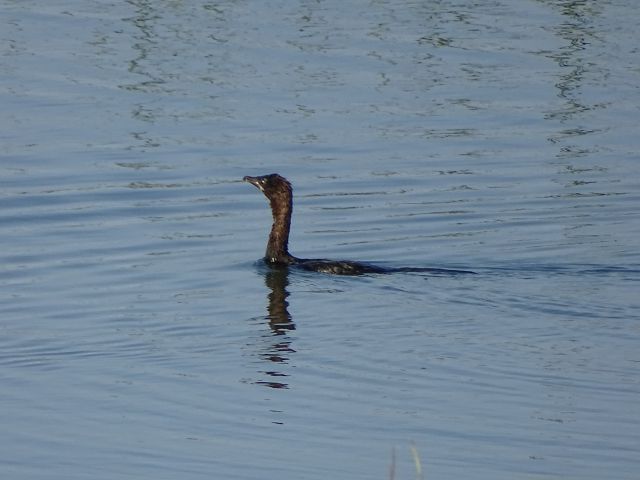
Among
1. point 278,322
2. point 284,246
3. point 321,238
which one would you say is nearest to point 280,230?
point 284,246

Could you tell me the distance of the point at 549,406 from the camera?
31.7ft

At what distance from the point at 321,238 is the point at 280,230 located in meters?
0.84

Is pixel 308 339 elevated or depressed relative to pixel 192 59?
depressed

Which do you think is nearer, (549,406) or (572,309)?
(549,406)

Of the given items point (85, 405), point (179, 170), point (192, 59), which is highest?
point (192, 59)

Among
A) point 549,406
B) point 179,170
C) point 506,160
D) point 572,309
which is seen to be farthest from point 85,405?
point 506,160

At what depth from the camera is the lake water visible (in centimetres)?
919

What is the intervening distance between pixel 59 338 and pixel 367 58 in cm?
1039

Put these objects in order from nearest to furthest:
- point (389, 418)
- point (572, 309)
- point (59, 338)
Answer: point (389, 418) < point (59, 338) < point (572, 309)

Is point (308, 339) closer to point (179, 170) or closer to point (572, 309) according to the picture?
point (572, 309)

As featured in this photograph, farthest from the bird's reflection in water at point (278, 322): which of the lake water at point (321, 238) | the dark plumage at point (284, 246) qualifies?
the dark plumage at point (284, 246)

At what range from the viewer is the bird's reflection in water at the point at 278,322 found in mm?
10570

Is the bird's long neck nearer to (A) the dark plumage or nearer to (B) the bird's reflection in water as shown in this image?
(A) the dark plumage

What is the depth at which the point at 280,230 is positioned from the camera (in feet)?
46.9
